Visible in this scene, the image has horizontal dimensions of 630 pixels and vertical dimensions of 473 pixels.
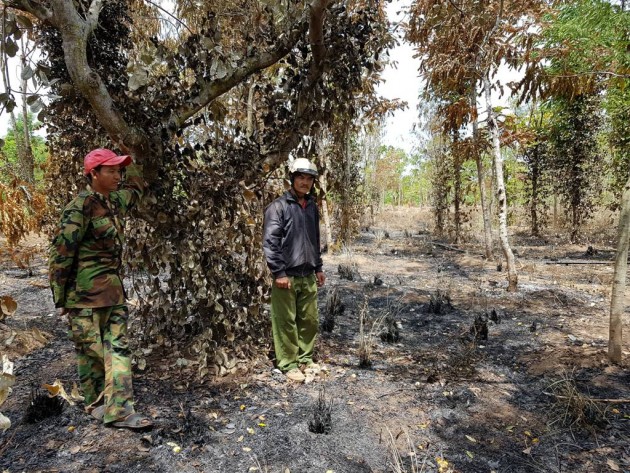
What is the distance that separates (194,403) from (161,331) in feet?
3.00

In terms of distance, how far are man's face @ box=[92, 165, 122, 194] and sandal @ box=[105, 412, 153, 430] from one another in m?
1.55

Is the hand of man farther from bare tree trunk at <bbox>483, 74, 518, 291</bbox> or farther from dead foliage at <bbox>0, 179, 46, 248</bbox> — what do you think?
bare tree trunk at <bbox>483, 74, 518, 291</bbox>

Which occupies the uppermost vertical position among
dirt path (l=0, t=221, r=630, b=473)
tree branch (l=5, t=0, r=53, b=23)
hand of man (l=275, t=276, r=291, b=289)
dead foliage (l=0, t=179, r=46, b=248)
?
tree branch (l=5, t=0, r=53, b=23)

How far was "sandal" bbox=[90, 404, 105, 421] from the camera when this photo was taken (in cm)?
276

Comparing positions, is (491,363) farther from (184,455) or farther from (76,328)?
(76,328)

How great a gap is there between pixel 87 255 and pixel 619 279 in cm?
436

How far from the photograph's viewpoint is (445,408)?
3.18 metres

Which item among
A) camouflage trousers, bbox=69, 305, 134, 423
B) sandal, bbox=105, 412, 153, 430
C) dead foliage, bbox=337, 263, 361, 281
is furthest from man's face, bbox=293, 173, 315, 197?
dead foliage, bbox=337, 263, 361, 281

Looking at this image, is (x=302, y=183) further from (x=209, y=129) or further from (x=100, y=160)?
(x=100, y=160)

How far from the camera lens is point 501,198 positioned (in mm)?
6777

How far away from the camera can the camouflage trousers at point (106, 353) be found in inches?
103

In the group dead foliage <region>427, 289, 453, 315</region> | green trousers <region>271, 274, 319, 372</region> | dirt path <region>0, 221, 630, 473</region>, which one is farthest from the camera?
dead foliage <region>427, 289, 453, 315</region>

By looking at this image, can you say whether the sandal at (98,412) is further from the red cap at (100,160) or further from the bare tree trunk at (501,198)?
the bare tree trunk at (501,198)

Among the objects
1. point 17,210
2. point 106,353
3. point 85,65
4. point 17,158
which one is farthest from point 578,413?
point 17,158
